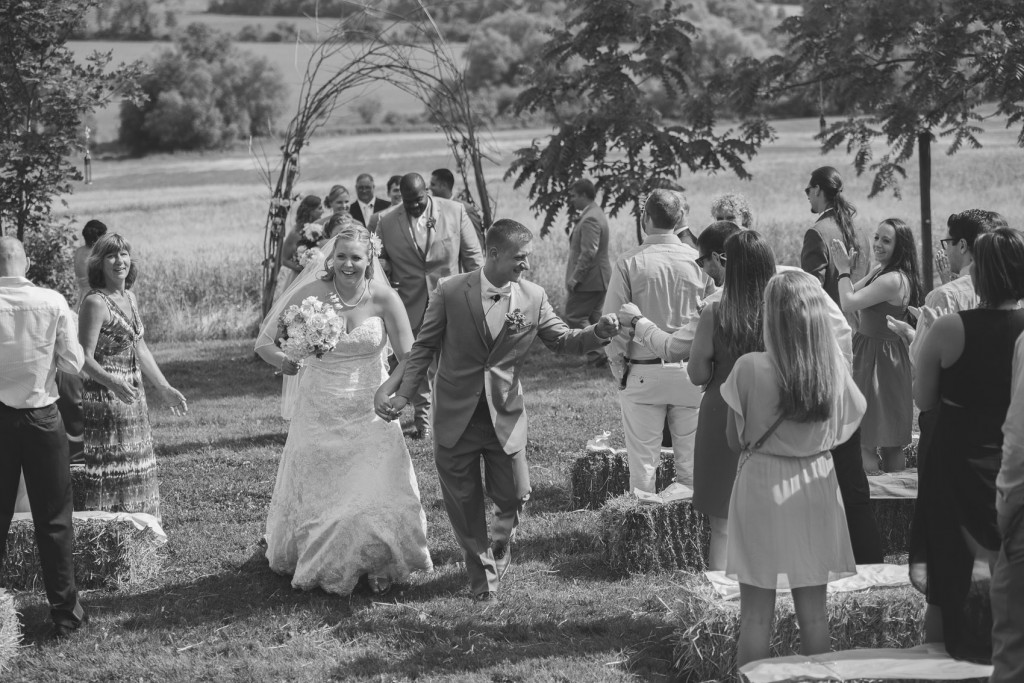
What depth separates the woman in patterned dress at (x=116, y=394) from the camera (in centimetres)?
760

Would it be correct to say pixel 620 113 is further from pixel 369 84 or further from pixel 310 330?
pixel 310 330

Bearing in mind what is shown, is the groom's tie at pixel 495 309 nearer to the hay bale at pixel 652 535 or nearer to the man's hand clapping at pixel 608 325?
the man's hand clapping at pixel 608 325

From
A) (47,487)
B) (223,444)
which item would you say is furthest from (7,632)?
(223,444)

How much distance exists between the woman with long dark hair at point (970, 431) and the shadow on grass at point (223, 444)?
275 inches

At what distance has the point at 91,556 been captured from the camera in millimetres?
7039

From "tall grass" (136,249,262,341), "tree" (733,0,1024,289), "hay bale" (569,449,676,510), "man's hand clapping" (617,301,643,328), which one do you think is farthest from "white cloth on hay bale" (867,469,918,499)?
"tall grass" (136,249,262,341)

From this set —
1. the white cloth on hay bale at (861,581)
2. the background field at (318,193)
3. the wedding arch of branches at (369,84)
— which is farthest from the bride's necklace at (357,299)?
the background field at (318,193)

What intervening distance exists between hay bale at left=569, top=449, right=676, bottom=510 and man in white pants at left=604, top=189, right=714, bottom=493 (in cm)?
66

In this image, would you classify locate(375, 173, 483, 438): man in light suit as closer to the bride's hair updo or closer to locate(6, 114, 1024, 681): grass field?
locate(6, 114, 1024, 681): grass field

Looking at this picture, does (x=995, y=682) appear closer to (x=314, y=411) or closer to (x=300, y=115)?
(x=314, y=411)

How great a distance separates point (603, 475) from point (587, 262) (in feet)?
19.7

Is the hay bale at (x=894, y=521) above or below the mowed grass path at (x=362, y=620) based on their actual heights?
above

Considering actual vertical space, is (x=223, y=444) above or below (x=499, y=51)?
below

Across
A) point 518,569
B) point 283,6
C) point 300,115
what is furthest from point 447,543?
point 283,6
